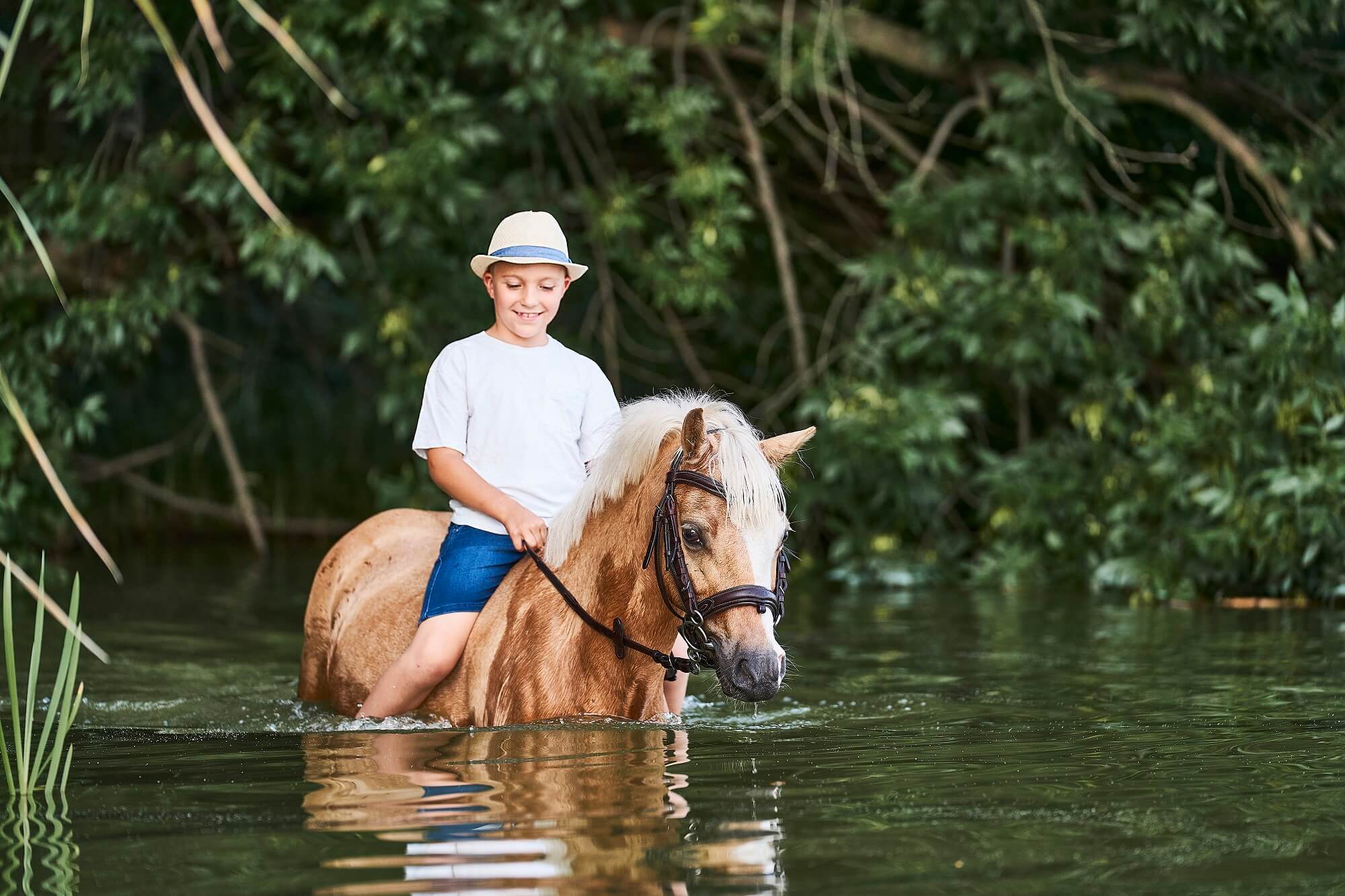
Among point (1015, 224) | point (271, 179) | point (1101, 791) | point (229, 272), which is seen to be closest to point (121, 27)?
point (271, 179)

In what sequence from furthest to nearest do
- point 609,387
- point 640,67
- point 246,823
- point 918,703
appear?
1. point 640,67
2. point 918,703
3. point 609,387
4. point 246,823

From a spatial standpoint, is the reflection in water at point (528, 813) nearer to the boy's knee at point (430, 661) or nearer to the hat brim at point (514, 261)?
the boy's knee at point (430, 661)

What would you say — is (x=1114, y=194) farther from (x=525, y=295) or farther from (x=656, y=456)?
(x=656, y=456)

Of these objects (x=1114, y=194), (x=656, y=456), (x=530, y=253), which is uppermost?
(x=1114, y=194)

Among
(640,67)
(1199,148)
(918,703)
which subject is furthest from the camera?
(1199,148)

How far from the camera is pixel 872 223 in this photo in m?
11.8

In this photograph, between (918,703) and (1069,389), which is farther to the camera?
(1069,389)

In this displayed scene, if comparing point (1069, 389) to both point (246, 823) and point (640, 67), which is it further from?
point (246, 823)

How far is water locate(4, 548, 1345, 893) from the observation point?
9.86 feet

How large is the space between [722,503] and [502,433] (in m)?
0.88

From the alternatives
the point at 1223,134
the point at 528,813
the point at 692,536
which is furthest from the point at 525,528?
the point at 1223,134

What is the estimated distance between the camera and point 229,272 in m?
12.0

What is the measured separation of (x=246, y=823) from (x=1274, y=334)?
7.21 m

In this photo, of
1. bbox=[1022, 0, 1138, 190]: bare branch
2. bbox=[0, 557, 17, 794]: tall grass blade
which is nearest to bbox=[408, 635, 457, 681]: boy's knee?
bbox=[0, 557, 17, 794]: tall grass blade
